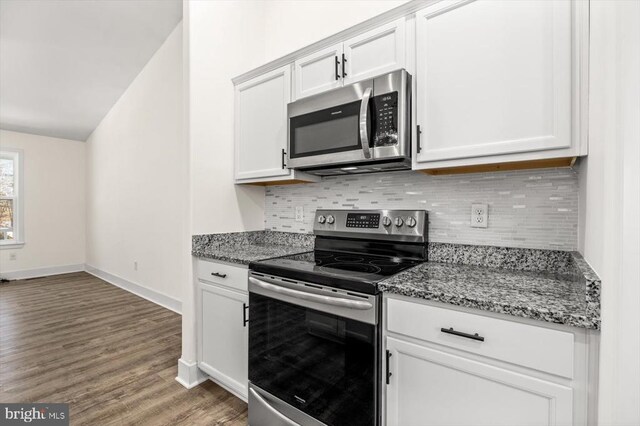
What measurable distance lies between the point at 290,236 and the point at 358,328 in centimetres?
123

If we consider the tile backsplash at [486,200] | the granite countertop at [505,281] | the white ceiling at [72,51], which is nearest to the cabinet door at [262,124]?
the tile backsplash at [486,200]

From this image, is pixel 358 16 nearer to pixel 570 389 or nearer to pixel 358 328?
pixel 358 328

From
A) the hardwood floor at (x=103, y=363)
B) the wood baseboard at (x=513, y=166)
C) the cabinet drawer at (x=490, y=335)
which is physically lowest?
the hardwood floor at (x=103, y=363)

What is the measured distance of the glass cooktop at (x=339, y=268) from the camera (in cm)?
128

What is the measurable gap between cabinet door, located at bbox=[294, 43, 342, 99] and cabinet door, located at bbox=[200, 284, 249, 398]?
1257 millimetres

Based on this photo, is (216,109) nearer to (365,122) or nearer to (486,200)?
(365,122)

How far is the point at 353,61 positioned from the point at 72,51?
11.2 ft

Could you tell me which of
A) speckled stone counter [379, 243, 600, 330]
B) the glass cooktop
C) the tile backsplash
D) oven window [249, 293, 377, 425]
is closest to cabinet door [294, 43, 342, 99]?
the tile backsplash

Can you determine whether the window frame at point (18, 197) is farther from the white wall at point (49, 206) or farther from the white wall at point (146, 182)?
the white wall at point (146, 182)

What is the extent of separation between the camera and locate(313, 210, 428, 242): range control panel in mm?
1703

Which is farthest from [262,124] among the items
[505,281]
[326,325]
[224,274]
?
[505,281]

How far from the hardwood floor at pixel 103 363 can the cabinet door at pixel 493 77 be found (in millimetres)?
1864

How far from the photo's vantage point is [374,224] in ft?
6.07

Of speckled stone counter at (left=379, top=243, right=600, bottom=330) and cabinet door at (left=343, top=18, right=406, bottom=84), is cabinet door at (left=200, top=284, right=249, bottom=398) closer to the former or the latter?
speckled stone counter at (left=379, top=243, right=600, bottom=330)
